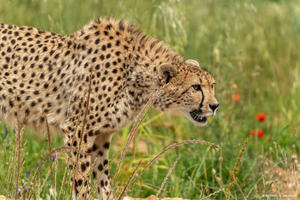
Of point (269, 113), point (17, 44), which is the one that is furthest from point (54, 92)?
point (269, 113)

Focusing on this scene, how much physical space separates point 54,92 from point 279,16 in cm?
456

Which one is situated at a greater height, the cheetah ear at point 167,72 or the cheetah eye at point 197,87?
the cheetah ear at point 167,72

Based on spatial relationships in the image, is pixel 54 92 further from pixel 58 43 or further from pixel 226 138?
pixel 226 138

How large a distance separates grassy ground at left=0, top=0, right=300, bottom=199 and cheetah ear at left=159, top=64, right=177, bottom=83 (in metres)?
0.55

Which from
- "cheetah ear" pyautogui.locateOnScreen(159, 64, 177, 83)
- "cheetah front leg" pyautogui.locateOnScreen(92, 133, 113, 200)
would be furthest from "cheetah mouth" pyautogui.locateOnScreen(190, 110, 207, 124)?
"cheetah front leg" pyautogui.locateOnScreen(92, 133, 113, 200)

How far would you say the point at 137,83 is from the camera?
3322 millimetres

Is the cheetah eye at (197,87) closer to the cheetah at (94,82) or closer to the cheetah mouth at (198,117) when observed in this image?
the cheetah at (94,82)

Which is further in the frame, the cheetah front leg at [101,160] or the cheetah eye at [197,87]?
the cheetah front leg at [101,160]

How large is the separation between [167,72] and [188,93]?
0.61 ft

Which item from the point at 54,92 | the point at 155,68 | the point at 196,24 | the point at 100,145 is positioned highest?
the point at 196,24

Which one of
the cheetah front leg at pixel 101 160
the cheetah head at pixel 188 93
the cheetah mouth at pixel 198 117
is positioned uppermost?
the cheetah head at pixel 188 93


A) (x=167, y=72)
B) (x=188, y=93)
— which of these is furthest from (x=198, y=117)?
(x=167, y=72)

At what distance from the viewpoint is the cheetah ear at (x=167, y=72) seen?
129 inches

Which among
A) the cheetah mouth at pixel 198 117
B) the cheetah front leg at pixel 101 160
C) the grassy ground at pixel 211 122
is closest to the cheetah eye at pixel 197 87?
the cheetah mouth at pixel 198 117
